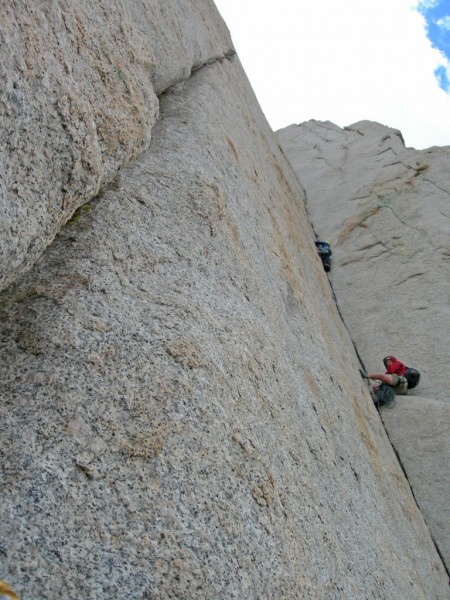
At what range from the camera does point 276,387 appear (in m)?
4.84

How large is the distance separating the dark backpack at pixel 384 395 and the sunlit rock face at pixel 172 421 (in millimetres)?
4624

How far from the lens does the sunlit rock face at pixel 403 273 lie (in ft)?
33.8

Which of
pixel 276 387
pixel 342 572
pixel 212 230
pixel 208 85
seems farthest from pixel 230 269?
pixel 208 85

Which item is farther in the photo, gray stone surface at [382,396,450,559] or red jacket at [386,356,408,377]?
red jacket at [386,356,408,377]

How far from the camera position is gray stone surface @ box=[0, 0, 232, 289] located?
3184 mm

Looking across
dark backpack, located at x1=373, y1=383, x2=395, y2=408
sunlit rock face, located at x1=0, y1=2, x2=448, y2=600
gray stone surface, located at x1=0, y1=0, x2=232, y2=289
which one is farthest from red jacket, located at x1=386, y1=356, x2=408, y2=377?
gray stone surface, located at x1=0, y1=0, x2=232, y2=289

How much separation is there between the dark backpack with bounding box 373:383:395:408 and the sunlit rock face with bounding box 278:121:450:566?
0.20 metres

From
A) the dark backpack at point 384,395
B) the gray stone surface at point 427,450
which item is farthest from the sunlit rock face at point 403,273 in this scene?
the dark backpack at point 384,395

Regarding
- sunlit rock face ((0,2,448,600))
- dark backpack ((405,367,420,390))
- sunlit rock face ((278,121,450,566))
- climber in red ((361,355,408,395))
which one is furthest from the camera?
dark backpack ((405,367,420,390))

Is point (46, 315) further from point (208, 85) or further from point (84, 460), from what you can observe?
point (208, 85)

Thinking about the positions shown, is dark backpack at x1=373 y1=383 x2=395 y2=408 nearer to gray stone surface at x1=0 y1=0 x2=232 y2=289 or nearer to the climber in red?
the climber in red

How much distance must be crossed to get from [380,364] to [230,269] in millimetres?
8645

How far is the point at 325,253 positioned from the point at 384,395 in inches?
225

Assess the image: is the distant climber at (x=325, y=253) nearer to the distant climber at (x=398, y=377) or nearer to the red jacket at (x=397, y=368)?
the distant climber at (x=398, y=377)
